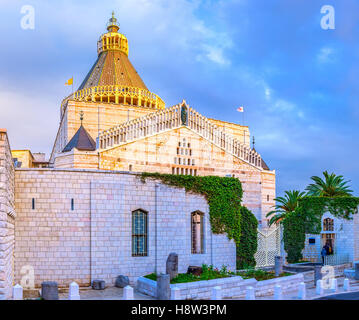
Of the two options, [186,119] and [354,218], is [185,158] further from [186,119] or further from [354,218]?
[354,218]

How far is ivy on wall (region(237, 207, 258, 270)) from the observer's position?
26.8m

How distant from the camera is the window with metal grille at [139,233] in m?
22.2

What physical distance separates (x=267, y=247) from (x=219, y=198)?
6.03 meters

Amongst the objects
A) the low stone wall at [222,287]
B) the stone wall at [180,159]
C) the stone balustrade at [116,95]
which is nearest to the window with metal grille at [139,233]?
the low stone wall at [222,287]

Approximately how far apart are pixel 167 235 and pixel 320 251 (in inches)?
460

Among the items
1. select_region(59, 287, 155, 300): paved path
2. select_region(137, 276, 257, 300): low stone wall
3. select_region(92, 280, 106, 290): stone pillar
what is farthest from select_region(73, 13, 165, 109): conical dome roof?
select_region(137, 276, 257, 300): low stone wall

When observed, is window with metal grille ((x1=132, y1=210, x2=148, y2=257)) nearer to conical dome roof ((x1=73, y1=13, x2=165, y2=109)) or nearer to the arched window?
the arched window

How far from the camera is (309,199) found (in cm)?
2966

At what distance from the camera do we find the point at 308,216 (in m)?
29.7

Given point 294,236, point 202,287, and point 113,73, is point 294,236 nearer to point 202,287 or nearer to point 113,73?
point 202,287

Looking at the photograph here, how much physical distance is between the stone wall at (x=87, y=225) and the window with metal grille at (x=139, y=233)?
26 centimetres

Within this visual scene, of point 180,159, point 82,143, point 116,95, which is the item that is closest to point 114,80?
point 116,95

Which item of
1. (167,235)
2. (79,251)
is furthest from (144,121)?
(79,251)

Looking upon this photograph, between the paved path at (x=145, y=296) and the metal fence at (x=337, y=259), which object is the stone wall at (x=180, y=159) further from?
the paved path at (x=145, y=296)
